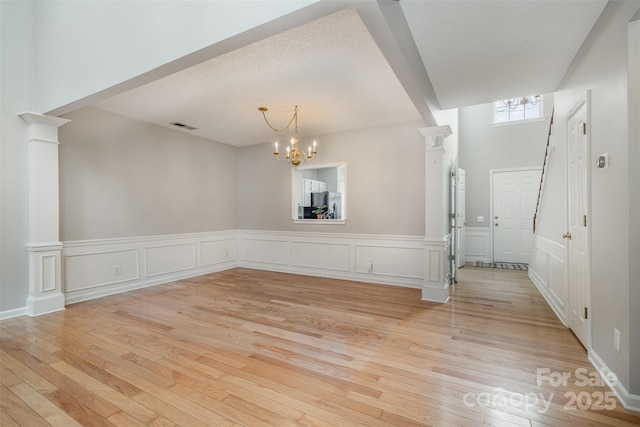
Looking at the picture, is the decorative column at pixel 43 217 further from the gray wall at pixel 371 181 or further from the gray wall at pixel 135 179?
the gray wall at pixel 371 181

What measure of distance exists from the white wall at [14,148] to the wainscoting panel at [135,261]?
48 cm

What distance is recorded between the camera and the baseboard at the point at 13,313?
10.8 feet

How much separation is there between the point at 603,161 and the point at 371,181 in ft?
10.6

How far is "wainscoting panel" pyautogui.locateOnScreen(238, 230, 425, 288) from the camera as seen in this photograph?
186 inches

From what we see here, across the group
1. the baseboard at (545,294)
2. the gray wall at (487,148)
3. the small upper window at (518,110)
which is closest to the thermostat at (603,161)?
the baseboard at (545,294)

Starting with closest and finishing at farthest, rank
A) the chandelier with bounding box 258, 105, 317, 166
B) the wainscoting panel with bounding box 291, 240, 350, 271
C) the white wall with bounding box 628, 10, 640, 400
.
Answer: the white wall with bounding box 628, 10, 640, 400, the chandelier with bounding box 258, 105, 317, 166, the wainscoting panel with bounding box 291, 240, 350, 271

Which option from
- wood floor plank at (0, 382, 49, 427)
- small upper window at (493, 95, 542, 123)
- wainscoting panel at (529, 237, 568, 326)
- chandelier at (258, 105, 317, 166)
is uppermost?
small upper window at (493, 95, 542, 123)

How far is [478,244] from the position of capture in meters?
6.88

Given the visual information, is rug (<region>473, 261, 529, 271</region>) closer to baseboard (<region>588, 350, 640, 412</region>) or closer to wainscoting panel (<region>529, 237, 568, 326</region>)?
wainscoting panel (<region>529, 237, 568, 326</region>)

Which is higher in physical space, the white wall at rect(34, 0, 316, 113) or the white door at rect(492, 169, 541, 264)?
the white wall at rect(34, 0, 316, 113)

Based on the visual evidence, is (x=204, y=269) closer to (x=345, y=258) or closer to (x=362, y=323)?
(x=345, y=258)

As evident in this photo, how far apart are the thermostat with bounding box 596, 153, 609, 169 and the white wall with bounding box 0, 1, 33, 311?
5618mm

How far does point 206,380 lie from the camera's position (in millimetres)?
2072

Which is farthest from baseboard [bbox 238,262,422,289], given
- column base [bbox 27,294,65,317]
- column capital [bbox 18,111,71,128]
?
column capital [bbox 18,111,71,128]
